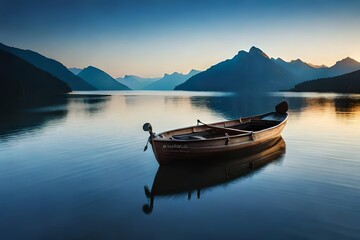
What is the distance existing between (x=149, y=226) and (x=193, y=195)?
3604 mm

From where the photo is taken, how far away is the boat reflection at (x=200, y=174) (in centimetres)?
1383

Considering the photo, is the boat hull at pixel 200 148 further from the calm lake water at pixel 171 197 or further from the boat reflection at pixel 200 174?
the calm lake water at pixel 171 197

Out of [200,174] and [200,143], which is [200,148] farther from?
[200,174]

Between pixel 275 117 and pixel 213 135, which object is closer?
pixel 213 135

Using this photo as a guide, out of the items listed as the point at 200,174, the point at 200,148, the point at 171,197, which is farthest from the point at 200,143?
the point at 171,197

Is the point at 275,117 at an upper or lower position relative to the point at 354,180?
upper

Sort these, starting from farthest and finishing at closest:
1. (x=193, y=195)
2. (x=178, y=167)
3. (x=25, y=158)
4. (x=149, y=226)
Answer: (x=25, y=158)
(x=178, y=167)
(x=193, y=195)
(x=149, y=226)

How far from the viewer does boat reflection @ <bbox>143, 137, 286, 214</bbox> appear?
13828 millimetres

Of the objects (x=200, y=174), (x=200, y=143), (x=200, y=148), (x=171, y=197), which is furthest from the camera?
(x=200, y=148)

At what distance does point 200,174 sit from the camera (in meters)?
16.2

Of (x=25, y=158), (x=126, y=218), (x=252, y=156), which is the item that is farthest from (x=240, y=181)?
(x=25, y=158)

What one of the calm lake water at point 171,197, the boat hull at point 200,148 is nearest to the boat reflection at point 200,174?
the calm lake water at point 171,197

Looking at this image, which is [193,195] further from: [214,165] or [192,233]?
[214,165]

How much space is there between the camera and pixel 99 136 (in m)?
29.3
